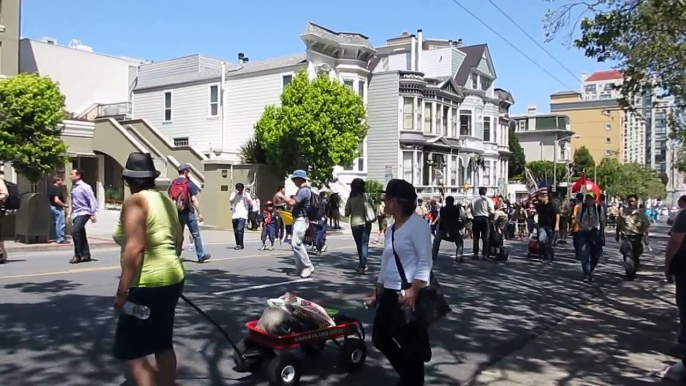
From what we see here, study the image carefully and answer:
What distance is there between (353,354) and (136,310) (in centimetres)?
251

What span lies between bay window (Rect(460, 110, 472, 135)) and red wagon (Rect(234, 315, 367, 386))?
42196mm

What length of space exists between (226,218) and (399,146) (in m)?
15.5

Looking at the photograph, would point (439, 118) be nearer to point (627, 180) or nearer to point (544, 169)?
point (627, 180)

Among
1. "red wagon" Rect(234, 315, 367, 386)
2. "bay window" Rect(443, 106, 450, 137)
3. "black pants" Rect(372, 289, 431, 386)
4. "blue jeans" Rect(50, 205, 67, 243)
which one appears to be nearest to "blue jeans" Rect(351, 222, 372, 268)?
"red wagon" Rect(234, 315, 367, 386)

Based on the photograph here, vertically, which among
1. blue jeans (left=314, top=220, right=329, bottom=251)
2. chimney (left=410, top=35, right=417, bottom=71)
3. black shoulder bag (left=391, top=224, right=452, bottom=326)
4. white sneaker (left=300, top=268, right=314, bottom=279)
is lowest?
white sneaker (left=300, top=268, right=314, bottom=279)

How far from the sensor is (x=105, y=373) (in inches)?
224

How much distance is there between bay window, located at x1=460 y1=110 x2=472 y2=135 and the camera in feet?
155

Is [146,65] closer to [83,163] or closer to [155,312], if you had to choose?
[83,163]

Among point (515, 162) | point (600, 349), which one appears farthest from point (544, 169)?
point (600, 349)

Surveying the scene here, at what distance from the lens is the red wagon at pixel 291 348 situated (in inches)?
215

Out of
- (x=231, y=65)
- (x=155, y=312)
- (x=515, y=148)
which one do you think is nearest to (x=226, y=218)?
(x=231, y=65)

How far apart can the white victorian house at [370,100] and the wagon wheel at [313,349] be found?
25130 mm

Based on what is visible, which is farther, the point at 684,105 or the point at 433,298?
the point at 684,105

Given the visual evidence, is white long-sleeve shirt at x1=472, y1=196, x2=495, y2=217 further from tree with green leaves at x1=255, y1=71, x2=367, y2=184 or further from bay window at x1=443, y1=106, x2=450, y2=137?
bay window at x1=443, y1=106, x2=450, y2=137
